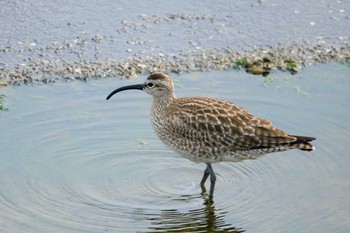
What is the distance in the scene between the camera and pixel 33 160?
951cm

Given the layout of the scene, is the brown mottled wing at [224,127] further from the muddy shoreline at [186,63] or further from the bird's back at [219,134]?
the muddy shoreline at [186,63]

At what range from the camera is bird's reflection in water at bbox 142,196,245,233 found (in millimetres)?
8508

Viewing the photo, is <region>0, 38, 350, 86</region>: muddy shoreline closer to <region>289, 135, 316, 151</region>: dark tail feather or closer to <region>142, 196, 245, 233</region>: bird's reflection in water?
<region>289, 135, 316, 151</region>: dark tail feather

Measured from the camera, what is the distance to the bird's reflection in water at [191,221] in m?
8.51

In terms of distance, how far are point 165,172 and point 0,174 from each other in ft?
5.76

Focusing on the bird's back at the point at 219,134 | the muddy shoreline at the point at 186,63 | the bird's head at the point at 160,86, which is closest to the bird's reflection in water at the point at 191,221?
the bird's back at the point at 219,134

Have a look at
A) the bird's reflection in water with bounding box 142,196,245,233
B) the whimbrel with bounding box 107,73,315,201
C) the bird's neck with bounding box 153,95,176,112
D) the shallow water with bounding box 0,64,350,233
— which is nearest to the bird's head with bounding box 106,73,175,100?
the bird's neck with bounding box 153,95,176,112

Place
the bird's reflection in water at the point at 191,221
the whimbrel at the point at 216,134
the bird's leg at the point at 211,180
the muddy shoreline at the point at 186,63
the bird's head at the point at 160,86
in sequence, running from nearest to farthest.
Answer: the bird's reflection in water at the point at 191,221 < the whimbrel at the point at 216,134 < the bird's leg at the point at 211,180 < the bird's head at the point at 160,86 < the muddy shoreline at the point at 186,63

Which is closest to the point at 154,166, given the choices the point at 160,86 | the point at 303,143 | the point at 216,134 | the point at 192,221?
the point at 160,86

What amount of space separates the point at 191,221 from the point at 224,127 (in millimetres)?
1050

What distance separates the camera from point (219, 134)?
29.8 ft

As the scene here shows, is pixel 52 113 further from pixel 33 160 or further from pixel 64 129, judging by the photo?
pixel 33 160

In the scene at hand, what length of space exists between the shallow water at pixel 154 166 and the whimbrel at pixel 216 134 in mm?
408

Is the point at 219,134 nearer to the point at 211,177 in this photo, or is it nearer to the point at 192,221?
the point at 211,177
